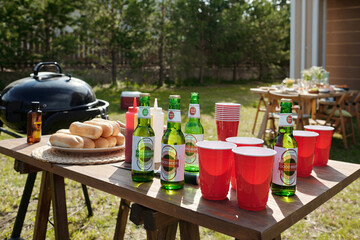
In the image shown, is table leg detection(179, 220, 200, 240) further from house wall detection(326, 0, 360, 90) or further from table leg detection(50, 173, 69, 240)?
house wall detection(326, 0, 360, 90)

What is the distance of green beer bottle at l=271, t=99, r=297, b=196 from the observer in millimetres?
1099

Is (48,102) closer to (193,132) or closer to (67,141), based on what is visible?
(67,141)

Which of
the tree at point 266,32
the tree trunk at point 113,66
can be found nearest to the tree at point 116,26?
the tree trunk at point 113,66

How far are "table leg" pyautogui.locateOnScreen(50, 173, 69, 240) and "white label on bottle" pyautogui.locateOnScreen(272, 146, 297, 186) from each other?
112cm

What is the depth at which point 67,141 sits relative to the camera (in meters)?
1.59

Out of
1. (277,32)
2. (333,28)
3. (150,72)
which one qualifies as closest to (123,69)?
(150,72)

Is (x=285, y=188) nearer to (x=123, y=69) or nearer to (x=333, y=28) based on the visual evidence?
(x=333, y=28)

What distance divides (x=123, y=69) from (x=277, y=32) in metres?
7.71

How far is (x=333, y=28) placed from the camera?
9.26 metres

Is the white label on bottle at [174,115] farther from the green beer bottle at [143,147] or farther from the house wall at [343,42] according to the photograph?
the house wall at [343,42]

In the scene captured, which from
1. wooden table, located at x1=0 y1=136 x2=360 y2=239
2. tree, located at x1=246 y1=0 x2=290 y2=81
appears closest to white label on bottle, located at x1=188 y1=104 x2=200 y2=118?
wooden table, located at x1=0 y1=136 x2=360 y2=239

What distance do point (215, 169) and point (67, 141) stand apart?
79 cm

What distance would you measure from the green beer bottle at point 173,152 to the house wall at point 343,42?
8.85m

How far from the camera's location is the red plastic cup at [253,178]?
972 millimetres
